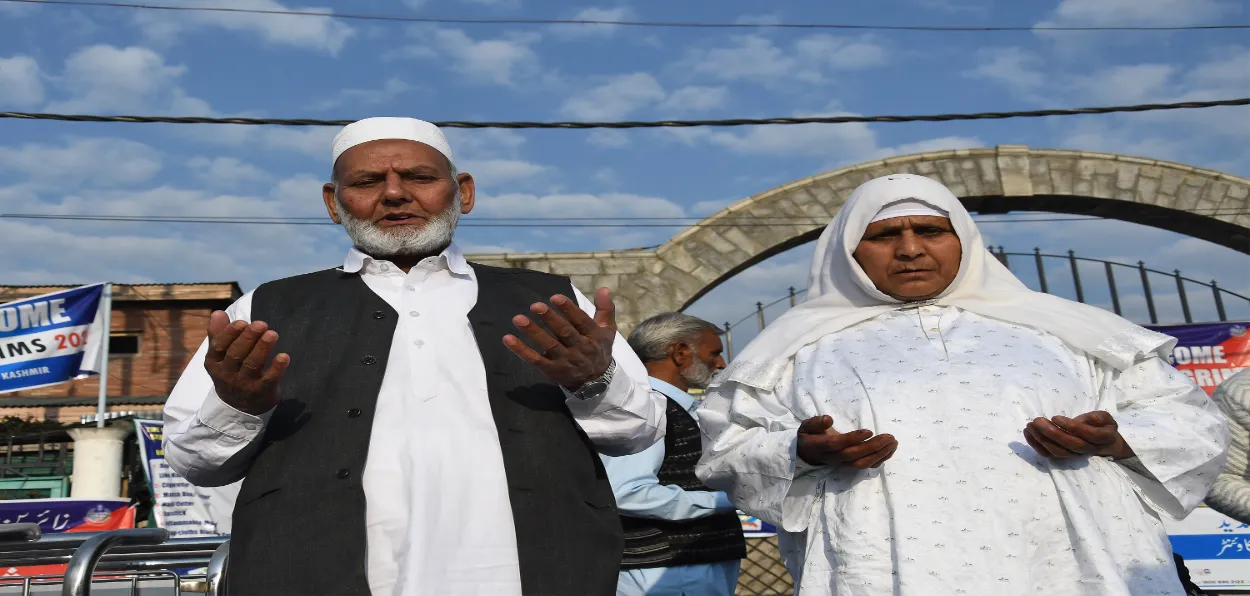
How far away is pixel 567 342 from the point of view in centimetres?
196

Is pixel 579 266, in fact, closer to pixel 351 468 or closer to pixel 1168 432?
pixel 1168 432

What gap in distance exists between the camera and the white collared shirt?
6.64 feet

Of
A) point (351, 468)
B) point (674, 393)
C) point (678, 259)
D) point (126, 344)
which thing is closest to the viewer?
point (351, 468)

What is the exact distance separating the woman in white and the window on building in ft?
63.1

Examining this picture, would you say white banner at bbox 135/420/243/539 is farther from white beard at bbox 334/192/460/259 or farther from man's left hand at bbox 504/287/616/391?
man's left hand at bbox 504/287/616/391

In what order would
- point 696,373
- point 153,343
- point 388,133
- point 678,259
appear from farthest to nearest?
point 153,343
point 678,259
point 696,373
point 388,133

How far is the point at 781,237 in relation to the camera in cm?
1127

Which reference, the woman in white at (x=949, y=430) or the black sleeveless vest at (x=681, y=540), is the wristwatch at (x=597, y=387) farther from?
the black sleeveless vest at (x=681, y=540)

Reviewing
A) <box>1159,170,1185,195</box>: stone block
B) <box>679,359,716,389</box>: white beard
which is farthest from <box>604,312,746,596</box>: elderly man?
<box>1159,170,1185,195</box>: stone block

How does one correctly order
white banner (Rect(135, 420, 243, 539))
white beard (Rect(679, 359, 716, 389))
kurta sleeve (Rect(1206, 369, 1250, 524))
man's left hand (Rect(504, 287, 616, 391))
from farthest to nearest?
1. white banner (Rect(135, 420, 243, 539))
2. white beard (Rect(679, 359, 716, 389))
3. kurta sleeve (Rect(1206, 369, 1250, 524))
4. man's left hand (Rect(504, 287, 616, 391))

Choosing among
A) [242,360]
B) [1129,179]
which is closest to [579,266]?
[1129,179]

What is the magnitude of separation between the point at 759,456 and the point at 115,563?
1.55 metres

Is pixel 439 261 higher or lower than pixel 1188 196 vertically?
Answer: lower

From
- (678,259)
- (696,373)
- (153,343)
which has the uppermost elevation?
(153,343)
